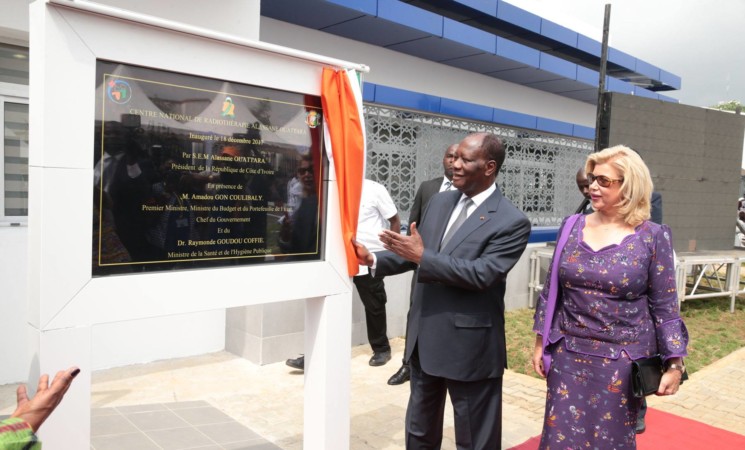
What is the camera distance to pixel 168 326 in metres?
5.32

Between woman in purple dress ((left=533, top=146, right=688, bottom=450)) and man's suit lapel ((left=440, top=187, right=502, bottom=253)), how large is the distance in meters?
0.42

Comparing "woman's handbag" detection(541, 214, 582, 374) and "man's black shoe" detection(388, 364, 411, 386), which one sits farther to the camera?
"man's black shoe" detection(388, 364, 411, 386)

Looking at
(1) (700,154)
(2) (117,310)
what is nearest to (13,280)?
(2) (117,310)

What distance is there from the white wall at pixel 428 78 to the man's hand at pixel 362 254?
215 inches

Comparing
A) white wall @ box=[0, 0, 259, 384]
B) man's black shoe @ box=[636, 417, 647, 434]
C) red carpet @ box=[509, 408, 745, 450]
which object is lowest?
red carpet @ box=[509, 408, 745, 450]

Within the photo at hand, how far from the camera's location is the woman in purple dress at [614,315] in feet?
8.36

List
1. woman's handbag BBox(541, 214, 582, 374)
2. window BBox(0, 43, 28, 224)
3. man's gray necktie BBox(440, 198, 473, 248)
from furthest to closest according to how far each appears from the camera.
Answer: window BBox(0, 43, 28, 224)
man's gray necktie BBox(440, 198, 473, 248)
woman's handbag BBox(541, 214, 582, 374)

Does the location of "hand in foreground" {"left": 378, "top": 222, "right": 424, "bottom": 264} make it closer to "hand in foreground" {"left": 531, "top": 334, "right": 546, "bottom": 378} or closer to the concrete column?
the concrete column

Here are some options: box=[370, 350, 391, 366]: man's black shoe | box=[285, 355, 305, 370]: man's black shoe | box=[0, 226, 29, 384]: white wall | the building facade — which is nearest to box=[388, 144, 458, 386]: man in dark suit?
box=[370, 350, 391, 366]: man's black shoe

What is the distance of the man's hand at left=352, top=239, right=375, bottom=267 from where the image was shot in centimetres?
308

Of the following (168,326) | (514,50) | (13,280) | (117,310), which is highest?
(514,50)

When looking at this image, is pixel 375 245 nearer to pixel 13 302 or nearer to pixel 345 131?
pixel 345 131

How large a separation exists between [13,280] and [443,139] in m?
4.91

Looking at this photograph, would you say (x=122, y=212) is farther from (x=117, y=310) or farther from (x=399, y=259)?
(x=399, y=259)
